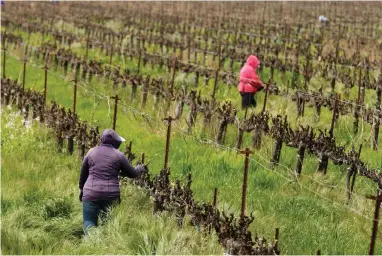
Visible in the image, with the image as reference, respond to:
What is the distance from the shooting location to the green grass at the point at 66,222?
240 inches

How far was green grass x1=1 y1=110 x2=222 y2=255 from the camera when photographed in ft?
20.0

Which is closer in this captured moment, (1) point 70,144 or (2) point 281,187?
(2) point 281,187

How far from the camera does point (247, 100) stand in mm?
12281

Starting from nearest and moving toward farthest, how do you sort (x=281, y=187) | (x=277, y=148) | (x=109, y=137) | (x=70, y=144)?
1. (x=109, y=137)
2. (x=281, y=187)
3. (x=277, y=148)
4. (x=70, y=144)

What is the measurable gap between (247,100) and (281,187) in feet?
14.0

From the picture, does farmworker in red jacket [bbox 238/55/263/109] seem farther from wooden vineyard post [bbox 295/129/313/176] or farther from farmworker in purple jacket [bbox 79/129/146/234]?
farmworker in purple jacket [bbox 79/129/146/234]

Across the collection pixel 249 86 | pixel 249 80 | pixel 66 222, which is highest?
pixel 249 80

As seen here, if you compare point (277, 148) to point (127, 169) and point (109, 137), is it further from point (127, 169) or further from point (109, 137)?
point (109, 137)

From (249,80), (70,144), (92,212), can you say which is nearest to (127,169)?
(92,212)

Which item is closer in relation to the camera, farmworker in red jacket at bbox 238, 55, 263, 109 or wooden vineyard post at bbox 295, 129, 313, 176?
wooden vineyard post at bbox 295, 129, 313, 176

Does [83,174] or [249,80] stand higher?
[249,80]

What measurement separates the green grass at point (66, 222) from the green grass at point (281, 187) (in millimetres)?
121

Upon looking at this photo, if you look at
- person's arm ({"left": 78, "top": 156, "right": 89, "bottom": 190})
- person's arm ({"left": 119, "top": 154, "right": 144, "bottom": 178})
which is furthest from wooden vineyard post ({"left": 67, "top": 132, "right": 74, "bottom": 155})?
person's arm ({"left": 119, "top": 154, "right": 144, "bottom": 178})

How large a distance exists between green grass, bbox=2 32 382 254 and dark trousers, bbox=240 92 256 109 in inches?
38.6
